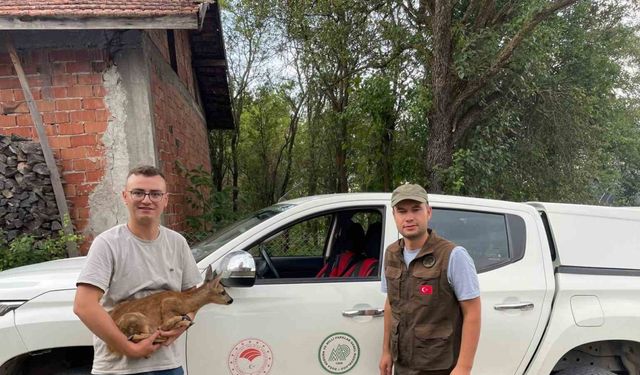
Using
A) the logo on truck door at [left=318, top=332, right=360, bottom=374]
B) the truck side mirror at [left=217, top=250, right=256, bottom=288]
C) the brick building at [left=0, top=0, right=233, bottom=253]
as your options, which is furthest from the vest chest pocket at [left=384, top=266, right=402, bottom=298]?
the brick building at [left=0, top=0, right=233, bottom=253]

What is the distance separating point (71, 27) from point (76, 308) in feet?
12.9

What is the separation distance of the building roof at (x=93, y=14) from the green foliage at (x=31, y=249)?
2126 millimetres

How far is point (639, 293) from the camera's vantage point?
300 centimetres

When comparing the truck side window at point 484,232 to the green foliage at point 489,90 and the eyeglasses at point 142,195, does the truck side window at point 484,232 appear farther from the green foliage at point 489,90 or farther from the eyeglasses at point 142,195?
the green foliage at point 489,90

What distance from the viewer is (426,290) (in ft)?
7.14

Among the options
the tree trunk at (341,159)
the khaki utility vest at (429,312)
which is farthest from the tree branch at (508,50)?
the tree trunk at (341,159)

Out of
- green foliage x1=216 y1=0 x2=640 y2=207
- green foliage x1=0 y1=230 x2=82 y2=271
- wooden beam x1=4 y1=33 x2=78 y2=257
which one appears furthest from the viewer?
green foliage x1=216 y1=0 x2=640 y2=207

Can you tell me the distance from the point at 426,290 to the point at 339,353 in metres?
0.86

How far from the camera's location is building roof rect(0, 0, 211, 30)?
4.72m

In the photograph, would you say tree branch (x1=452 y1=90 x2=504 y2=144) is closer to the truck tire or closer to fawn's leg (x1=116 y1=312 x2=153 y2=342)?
the truck tire

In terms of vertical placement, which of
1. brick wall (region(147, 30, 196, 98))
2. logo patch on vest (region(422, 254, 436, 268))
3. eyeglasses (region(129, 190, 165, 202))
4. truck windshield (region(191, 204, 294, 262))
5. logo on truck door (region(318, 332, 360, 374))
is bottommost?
logo on truck door (region(318, 332, 360, 374))

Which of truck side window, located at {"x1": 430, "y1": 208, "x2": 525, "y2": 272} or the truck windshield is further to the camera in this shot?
truck side window, located at {"x1": 430, "y1": 208, "x2": 525, "y2": 272}

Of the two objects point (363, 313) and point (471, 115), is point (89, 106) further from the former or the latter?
point (471, 115)

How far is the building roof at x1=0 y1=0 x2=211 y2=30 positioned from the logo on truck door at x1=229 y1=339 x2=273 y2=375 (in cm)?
356
